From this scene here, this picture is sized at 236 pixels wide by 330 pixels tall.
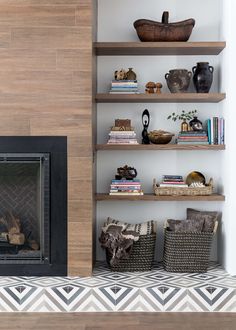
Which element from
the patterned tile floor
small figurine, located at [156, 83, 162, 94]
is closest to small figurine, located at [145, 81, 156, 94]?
small figurine, located at [156, 83, 162, 94]

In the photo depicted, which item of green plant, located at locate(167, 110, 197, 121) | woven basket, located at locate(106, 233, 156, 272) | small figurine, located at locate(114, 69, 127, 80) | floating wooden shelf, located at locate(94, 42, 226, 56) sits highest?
floating wooden shelf, located at locate(94, 42, 226, 56)

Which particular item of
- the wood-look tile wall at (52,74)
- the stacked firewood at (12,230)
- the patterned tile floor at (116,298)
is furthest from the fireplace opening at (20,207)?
the patterned tile floor at (116,298)

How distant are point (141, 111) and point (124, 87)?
0.31 metres

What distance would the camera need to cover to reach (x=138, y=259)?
4.40 m

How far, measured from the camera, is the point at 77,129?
4234 mm

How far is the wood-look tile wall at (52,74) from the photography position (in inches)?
166

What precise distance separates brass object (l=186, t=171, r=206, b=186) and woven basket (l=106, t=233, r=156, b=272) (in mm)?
583

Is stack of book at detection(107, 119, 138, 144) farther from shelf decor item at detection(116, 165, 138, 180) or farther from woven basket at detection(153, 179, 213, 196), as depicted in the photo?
woven basket at detection(153, 179, 213, 196)

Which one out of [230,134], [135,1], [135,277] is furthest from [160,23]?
[135,277]

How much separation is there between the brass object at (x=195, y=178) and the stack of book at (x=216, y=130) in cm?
27

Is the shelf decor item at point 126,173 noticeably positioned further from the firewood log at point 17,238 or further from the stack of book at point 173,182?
the firewood log at point 17,238

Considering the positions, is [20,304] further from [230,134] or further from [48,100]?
[230,134]

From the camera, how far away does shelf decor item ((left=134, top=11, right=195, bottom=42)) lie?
180 inches

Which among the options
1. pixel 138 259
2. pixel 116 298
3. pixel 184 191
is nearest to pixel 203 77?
pixel 184 191
